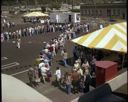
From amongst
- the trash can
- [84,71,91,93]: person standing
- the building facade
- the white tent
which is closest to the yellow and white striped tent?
the trash can

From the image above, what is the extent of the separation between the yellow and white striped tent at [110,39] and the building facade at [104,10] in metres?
48.4

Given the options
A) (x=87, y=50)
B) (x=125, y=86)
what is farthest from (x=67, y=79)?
(x=87, y=50)

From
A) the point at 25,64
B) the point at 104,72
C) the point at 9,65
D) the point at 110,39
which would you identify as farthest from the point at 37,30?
the point at 104,72

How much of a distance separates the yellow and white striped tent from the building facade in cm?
4837

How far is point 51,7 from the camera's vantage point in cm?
7550

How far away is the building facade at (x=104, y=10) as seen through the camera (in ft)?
214

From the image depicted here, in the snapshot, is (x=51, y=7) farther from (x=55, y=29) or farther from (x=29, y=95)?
(x=29, y=95)

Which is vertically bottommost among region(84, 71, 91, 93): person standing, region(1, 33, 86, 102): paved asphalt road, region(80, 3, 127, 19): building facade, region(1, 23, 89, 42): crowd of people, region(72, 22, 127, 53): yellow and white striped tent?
region(80, 3, 127, 19): building facade

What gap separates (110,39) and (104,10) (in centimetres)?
5948

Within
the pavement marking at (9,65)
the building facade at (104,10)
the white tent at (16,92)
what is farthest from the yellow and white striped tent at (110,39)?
the building facade at (104,10)

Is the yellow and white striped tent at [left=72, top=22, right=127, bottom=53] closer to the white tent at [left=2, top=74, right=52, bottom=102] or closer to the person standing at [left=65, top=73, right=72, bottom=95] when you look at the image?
the person standing at [left=65, top=73, right=72, bottom=95]

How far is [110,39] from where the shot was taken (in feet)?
48.8

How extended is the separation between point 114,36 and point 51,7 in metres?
61.5

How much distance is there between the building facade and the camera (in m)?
65.2
